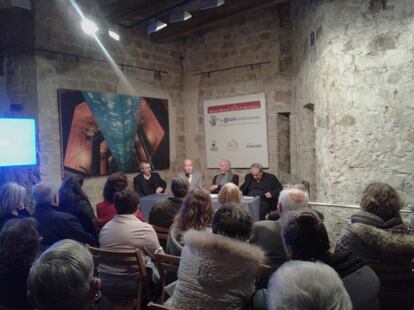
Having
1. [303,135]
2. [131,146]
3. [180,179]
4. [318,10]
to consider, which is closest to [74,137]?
[131,146]

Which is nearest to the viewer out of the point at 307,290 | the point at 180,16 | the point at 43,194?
the point at 307,290

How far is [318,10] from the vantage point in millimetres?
4566

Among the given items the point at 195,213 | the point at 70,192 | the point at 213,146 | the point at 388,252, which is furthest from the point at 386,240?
the point at 213,146

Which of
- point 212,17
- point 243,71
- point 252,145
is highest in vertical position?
point 212,17

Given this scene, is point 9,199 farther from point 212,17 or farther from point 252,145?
point 252,145

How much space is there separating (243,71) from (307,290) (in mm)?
6232

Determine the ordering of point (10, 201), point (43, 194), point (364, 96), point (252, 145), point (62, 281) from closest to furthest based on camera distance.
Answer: point (62, 281), point (43, 194), point (10, 201), point (364, 96), point (252, 145)

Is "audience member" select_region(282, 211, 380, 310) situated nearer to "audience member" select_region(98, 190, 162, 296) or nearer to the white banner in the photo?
"audience member" select_region(98, 190, 162, 296)

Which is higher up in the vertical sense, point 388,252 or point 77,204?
point 77,204

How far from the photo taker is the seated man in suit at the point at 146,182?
6414 millimetres

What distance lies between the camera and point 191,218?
2.66m

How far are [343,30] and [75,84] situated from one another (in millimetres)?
3824

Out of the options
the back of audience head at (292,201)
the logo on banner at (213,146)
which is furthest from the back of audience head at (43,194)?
the logo on banner at (213,146)

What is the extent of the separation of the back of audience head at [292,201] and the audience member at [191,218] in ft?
1.70
